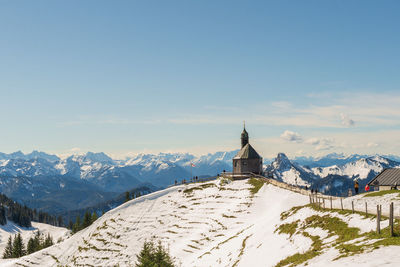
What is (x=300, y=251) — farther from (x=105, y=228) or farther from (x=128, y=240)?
(x=105, y=228)

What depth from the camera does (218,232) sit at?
63656 millimetres

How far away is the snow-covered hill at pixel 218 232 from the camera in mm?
30031

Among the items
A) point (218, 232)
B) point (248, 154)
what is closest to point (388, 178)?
point (218, 232)

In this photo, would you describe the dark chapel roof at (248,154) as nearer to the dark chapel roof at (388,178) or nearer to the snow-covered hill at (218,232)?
the snow-covered hill at (218,232)

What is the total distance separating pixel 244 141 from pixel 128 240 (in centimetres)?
5547

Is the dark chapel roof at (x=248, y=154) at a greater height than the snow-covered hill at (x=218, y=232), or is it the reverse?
the dark chapel roof at (x=248, y=154)

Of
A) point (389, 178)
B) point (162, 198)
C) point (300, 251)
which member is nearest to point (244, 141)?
point (162, 198)

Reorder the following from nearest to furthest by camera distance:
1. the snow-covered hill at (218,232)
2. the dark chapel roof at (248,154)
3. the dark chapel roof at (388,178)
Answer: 1. the snow-covered hill at (218,232)
2. the dark chapel roof at (388,178)
3. the dark chapel roof at (248,154)

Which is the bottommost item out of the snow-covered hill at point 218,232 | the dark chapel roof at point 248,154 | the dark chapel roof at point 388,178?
the snow-covered hill at point 218,232

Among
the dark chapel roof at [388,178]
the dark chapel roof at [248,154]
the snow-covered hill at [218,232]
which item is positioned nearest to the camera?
the snow-covered hill at [218,232]

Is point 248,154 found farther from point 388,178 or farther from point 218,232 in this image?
point 388,178

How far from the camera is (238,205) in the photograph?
2926 inches

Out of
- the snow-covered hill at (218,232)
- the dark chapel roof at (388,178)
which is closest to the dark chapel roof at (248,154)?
the snow-covered hill at (218,232)

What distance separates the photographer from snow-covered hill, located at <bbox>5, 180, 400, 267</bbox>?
98.5ft
